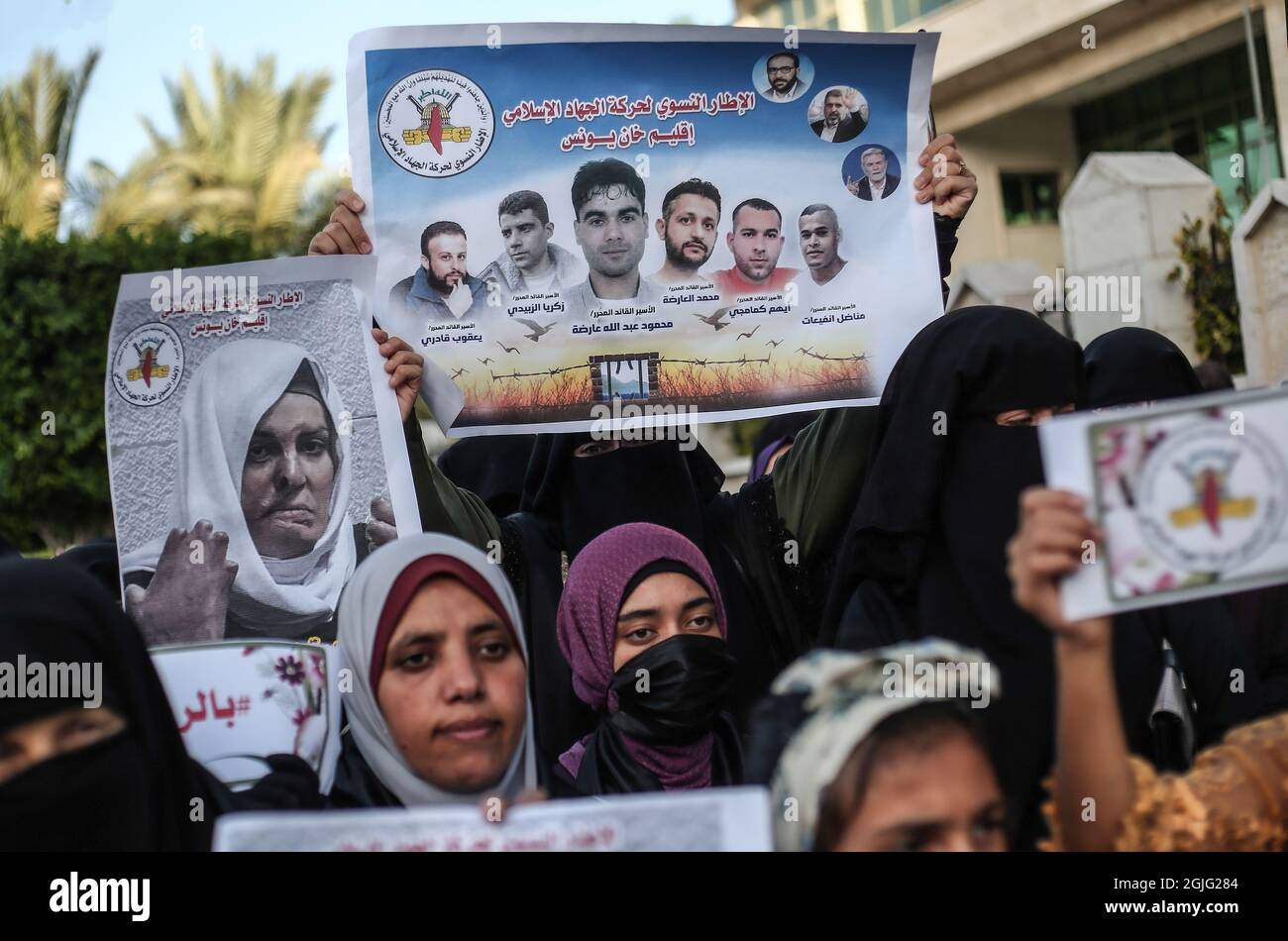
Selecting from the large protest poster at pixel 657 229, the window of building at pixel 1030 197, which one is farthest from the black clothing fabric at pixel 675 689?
the window of building at pixel 1030 197

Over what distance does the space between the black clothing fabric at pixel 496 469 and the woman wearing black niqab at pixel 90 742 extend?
1.27 metres

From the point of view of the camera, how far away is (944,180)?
2.16 metres

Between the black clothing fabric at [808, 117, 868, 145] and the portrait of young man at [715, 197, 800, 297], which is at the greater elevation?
the black clothing fabric at [808, 117, 868, 145]

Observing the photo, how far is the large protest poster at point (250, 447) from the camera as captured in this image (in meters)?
1.99

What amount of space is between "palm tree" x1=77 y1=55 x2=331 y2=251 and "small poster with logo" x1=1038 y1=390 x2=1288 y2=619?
15.3 metres

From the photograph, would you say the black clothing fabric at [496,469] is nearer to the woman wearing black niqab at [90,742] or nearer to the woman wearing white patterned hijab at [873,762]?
the woman wearing black niqab at [90,742]

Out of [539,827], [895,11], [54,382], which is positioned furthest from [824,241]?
[895,11]

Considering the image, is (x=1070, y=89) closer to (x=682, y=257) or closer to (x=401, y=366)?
(x=682, y=257)

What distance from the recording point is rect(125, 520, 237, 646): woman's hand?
6.45ft

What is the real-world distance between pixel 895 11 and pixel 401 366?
13546 millimetres

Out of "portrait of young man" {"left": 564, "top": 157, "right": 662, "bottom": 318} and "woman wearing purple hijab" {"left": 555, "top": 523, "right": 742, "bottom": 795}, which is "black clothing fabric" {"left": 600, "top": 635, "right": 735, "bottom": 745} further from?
"portrait of young man" {"left": 564, "top": 157, "right": 662, "bottom": 318}

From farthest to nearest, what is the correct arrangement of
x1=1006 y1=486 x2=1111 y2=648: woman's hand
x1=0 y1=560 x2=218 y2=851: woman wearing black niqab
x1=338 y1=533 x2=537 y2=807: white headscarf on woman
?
x1=338 y1=533 x2=537 y2=807: white headscarf on woman < x1=0 y1=560 x2=218 y2=851: woman wearing black niqab < x1=1006 y1=486 x2=1111 y2=648: woman's hand

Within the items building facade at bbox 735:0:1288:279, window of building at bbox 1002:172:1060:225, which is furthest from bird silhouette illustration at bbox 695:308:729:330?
window of building at bbox 1002:172:1060:225
